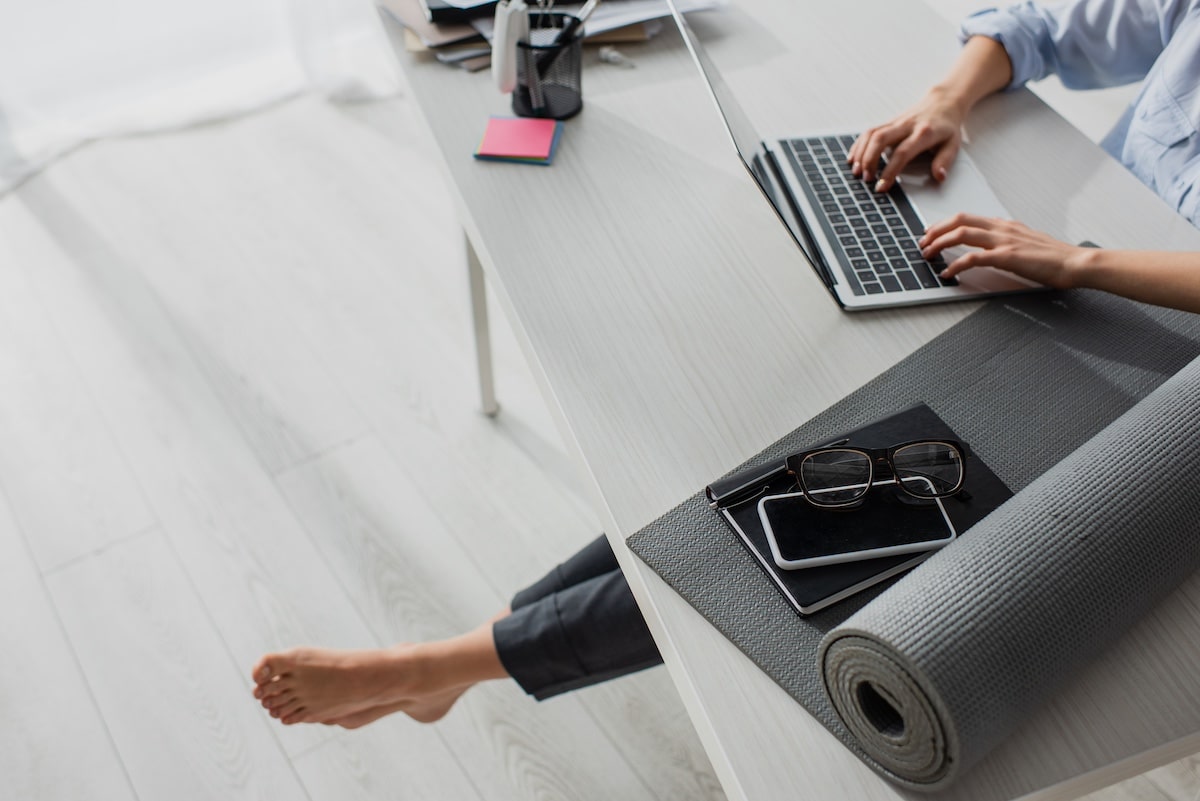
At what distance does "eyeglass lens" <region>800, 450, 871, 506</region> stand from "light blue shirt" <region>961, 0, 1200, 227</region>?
0.64 metres

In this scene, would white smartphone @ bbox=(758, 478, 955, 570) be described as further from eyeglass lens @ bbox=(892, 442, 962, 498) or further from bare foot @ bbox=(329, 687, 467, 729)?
bare foot @ bbox=(329, 687, 467, 729)

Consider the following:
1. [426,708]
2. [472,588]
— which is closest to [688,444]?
[426,708]

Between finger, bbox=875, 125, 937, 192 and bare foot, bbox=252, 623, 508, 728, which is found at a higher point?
finger, bbox=875, 125, 937, 192

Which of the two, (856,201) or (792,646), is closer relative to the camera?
(792,646)

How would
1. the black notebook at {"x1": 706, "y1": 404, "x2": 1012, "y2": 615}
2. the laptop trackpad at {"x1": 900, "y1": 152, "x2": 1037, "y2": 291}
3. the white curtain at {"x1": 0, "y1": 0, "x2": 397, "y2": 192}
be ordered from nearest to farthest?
the black notebook at {"x1": 706, "y1": 404, "x2": 1012, "y2": 615}, the laptop trackpad at {"x1": 900, "y1": 152, "x2": 1037, "y2": 291}, the white curtain at {"x1": 0, "y1": 0, "x2": 397, "y2": 192}

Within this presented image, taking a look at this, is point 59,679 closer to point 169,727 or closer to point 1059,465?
point 169,727

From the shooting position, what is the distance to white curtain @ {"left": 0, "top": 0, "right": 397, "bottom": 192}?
2148 millimetres

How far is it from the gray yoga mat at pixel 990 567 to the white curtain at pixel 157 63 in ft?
6.27

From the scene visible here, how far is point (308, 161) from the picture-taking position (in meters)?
2.25

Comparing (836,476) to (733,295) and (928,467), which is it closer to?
Result: (928,467)

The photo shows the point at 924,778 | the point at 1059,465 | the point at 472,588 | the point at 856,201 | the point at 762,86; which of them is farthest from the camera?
the point at 472,588

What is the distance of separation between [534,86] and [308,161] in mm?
1303

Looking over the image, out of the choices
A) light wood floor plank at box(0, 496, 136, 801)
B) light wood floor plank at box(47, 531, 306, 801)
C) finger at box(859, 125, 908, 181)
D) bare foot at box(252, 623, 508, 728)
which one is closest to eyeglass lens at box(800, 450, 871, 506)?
finger at box(859, 125, 908, 181)

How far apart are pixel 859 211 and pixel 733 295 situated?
0.20 metres
